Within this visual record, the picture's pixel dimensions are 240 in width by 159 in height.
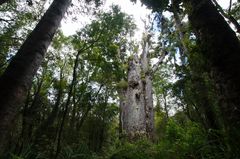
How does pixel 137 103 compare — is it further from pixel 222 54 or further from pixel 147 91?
pixel 222 54

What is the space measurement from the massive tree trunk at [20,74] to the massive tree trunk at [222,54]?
2.65 m

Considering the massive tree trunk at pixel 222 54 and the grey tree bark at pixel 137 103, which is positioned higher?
the grey tree bark at pixel 137 103

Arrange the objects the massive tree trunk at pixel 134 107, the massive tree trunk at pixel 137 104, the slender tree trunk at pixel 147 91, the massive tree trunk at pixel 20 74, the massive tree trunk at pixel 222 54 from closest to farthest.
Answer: the massive tree trunk at pixel 222 54 < the massive tree trunk at pixel 20 74 < the massive tree trunk at pixel 134 107 < the massive tree trunk at pixel 137 104 < the slender tree trunk at pixel 147 91

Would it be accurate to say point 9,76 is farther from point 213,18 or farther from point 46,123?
point 46,123

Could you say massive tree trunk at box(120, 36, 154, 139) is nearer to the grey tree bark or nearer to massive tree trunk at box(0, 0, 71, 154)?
the grey tree bark

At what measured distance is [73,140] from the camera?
Result: 18.2 meters

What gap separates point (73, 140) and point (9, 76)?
15.8m

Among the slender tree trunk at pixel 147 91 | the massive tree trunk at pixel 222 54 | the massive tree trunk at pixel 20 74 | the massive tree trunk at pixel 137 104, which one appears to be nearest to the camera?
the massive tree trunk at pixel 222 54

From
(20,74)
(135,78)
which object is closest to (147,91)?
(135,78)

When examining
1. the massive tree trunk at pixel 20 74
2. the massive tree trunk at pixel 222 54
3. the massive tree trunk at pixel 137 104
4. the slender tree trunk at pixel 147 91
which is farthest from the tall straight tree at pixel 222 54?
the slender tree trunk at pixel 147 91

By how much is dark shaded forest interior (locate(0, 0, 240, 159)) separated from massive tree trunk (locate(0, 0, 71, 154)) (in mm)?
14

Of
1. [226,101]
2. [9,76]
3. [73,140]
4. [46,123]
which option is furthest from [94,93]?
[226,101]

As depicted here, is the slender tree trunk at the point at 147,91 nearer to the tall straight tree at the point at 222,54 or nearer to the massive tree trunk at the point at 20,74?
the massive tree trunk at the point at 20,74

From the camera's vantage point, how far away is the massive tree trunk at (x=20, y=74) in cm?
306
